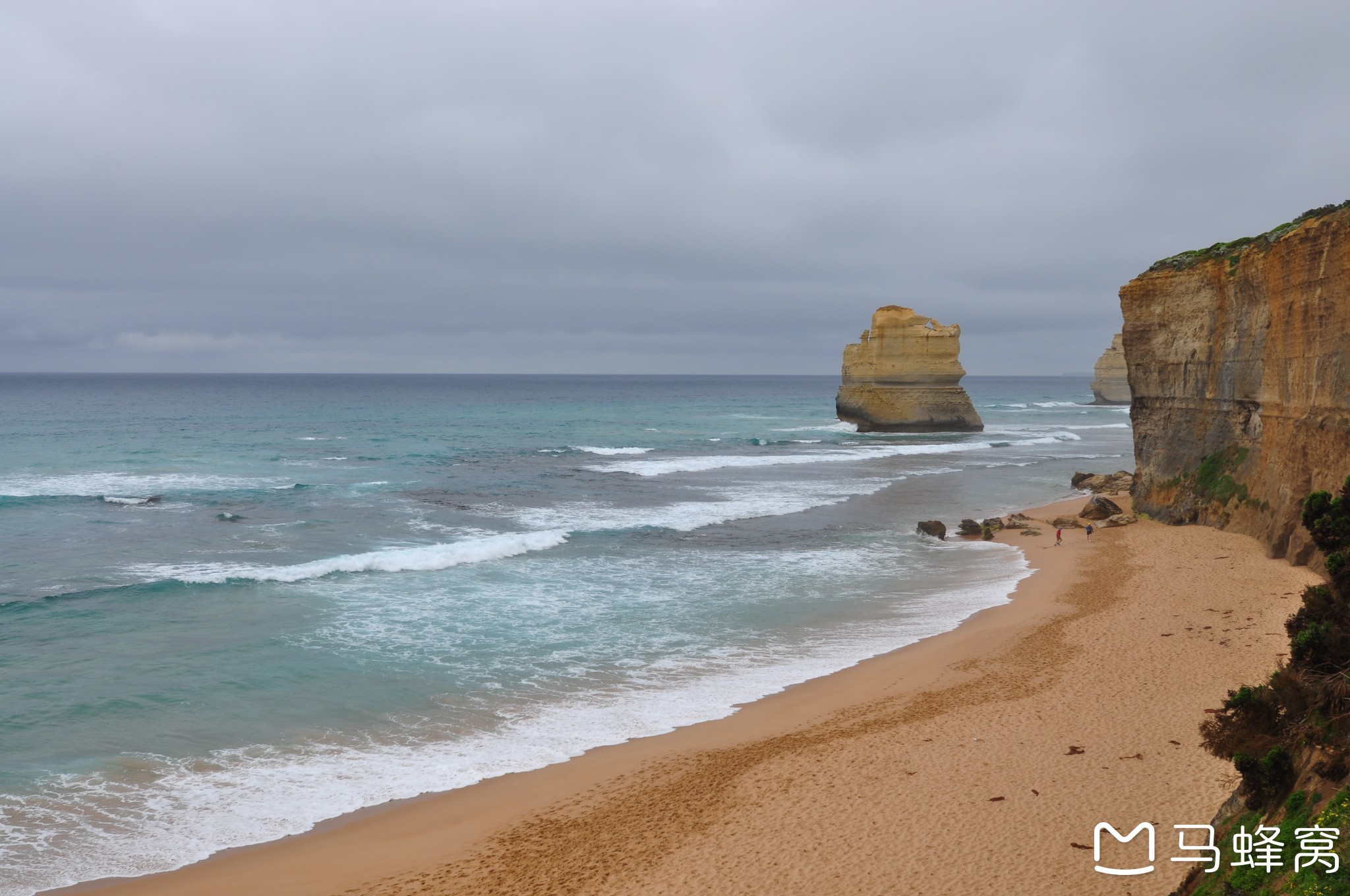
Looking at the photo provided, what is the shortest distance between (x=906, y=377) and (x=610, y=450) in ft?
70.3

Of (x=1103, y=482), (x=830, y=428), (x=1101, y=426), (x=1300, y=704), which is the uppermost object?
(x=1101, y=426)

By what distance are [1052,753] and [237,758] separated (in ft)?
31.2

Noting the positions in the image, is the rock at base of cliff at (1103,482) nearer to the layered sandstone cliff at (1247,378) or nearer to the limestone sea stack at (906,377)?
the layered sandstone cliff at (1247,378)

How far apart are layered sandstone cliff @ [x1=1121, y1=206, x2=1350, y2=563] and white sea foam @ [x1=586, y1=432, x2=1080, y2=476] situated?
2114 cm

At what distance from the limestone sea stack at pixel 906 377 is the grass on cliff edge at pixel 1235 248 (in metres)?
33.9

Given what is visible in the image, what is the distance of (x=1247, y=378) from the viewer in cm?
2283

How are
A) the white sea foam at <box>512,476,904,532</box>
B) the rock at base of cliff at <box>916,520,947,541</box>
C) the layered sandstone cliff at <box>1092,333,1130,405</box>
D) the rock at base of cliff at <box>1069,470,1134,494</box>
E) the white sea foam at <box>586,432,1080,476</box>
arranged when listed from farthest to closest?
the layered sandstone cliff at <box>1092,333,1130,405</box>
the white sea foam at <box>586,432,1080,476</box>
the rock at base of cliff at <box>1069,470,1134,494</box>
the white sea foam at <box>512,476,904,532</box>
the rock at base of cliff at <box>916,520,947,541</box>

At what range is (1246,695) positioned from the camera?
7.02 meters

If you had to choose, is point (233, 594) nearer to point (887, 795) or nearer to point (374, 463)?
point (887, 795)

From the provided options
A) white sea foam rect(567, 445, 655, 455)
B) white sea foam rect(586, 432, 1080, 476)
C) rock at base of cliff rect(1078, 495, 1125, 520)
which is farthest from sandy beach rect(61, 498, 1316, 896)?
white sea foam rect(567, 445, 655, 455)

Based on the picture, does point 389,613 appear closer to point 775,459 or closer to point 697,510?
point 697,510

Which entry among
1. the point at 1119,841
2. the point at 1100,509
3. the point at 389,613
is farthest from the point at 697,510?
the point at 1119,841

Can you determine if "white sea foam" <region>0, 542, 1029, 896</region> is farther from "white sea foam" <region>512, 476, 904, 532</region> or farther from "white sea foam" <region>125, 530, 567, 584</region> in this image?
"white sea foam" <region>512, 476, 904, 532</region>

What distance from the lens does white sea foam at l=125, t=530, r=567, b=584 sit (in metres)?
20.8
